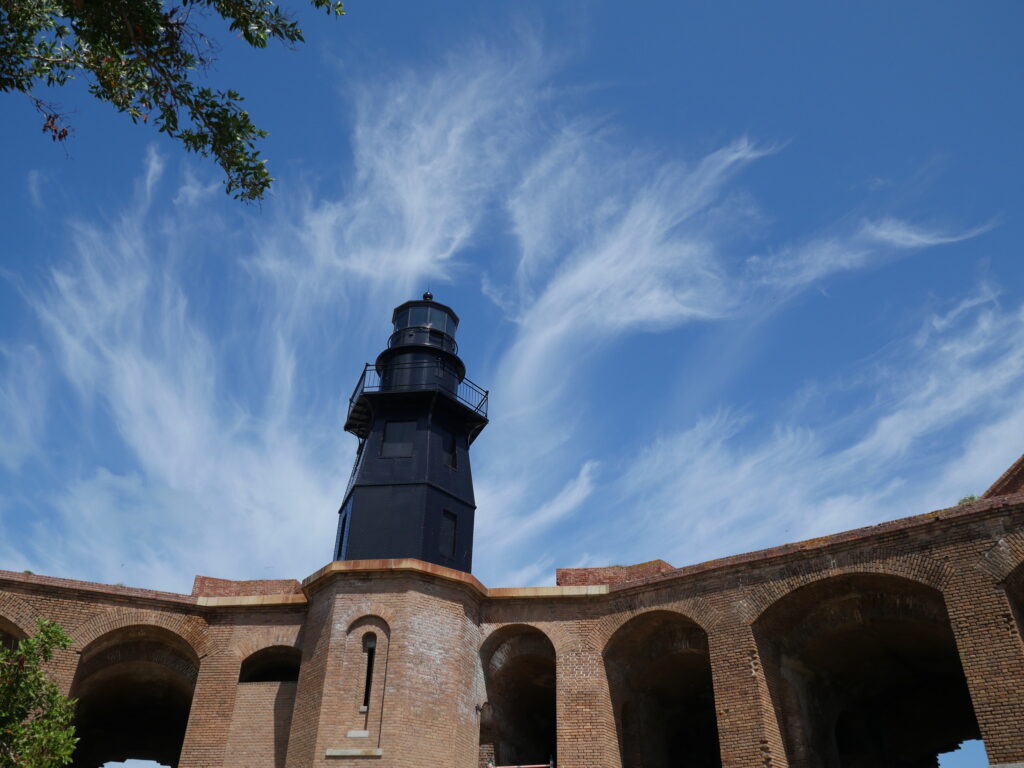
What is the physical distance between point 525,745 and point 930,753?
9.94m

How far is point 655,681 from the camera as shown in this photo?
1984 cm

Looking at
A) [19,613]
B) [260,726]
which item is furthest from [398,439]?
[19,613]

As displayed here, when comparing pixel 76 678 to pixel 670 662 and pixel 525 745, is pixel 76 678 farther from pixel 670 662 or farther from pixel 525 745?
pixel 670 662

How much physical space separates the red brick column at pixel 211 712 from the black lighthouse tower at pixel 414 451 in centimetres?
390

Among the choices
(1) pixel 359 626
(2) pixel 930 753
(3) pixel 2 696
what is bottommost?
(3) pixel 2 696

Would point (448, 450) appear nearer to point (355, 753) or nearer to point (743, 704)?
point (355, 753)

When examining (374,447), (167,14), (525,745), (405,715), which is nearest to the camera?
(167,14)

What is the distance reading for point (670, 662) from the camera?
19.3m

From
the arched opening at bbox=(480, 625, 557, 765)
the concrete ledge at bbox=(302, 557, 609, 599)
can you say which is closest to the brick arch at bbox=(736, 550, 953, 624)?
the concrete ledge at bbox=(302, 557, 609, 599)

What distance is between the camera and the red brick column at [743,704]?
1589cm

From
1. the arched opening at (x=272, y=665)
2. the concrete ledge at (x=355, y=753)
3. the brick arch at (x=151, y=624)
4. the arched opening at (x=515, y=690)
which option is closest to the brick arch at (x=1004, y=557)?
the arched opening at (x=515, y=690)

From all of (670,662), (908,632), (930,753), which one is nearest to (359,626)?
(670,662)

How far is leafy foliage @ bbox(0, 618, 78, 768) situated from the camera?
1312cm

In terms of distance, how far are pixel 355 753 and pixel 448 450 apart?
9.04m
